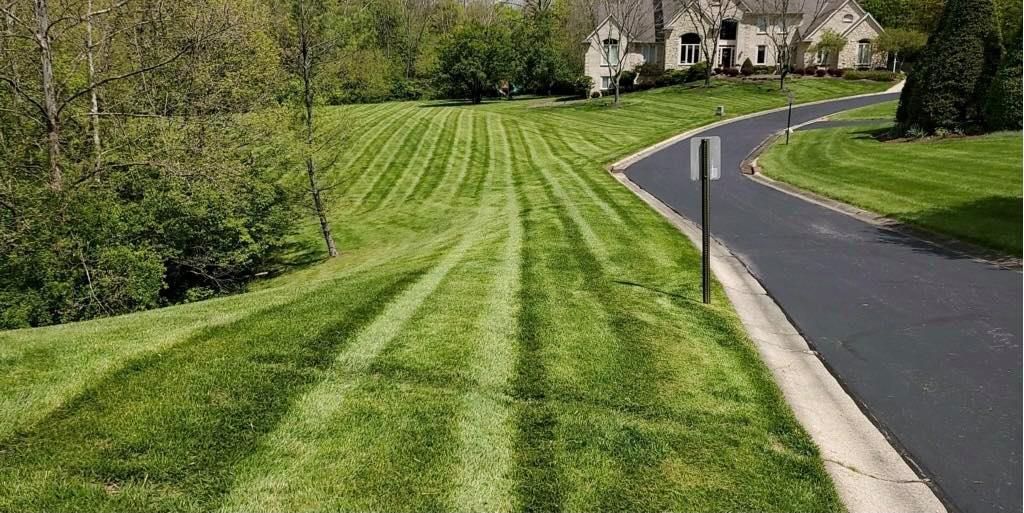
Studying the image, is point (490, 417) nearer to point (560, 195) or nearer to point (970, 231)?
point (970, 231)

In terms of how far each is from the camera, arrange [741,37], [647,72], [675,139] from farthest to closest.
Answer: [647,72], [741,37], [675,139]

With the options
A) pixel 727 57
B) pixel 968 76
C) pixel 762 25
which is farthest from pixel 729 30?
pixel 968 76

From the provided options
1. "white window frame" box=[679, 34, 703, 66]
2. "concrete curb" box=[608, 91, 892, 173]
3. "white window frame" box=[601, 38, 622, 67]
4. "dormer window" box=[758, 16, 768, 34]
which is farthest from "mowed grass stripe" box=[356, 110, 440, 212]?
"dormer window" box=[758, 16, 768, 34]

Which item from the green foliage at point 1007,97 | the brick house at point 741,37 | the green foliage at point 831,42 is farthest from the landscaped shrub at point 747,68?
the green foliage at point 1007,97

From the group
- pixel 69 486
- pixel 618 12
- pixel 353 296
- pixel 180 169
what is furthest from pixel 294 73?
pixel 618 12

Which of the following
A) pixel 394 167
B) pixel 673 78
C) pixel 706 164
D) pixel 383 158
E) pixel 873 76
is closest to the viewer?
pixel 706 164

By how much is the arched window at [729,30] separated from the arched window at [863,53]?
12.3 metres

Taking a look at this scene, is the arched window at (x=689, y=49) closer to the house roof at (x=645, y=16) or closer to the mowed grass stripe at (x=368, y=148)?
the house roof at (x=645, y=16)

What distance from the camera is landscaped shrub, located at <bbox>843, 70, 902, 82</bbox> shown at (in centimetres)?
5684

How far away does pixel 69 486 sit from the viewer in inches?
150

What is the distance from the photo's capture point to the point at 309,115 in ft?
66.7

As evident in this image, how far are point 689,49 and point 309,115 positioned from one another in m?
57.2

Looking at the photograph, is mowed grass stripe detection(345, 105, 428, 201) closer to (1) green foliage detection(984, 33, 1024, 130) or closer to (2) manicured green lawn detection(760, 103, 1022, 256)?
(2) manicured green lawn detection(760, 103, 1022, 256)

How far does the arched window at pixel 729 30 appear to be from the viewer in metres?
66.6
